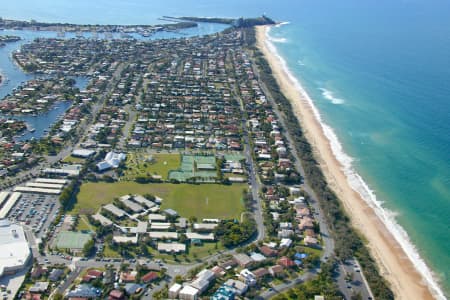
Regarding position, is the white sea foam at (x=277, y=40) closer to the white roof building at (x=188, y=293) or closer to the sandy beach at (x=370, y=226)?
the sandy beach at (x=370, y=226)

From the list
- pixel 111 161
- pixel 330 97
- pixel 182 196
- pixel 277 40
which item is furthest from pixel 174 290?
pixel 277 40

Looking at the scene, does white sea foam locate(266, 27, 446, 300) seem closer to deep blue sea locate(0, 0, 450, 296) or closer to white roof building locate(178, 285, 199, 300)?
deep blue sea locate(0, 0, 450, 296)

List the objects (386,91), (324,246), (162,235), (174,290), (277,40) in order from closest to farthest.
A: (174,290), (162,235), (324,246), (386,91), (277,40)

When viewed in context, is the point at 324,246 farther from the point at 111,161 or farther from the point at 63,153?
the point at 63,153

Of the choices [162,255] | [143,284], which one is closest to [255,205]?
[162,255]

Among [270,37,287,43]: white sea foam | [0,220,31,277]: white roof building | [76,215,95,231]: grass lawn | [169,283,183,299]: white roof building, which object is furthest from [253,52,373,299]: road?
[270,37,287,43]: white sea foam

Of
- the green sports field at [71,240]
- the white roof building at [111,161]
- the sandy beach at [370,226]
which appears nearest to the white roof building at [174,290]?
the green sports field at [71,240]
